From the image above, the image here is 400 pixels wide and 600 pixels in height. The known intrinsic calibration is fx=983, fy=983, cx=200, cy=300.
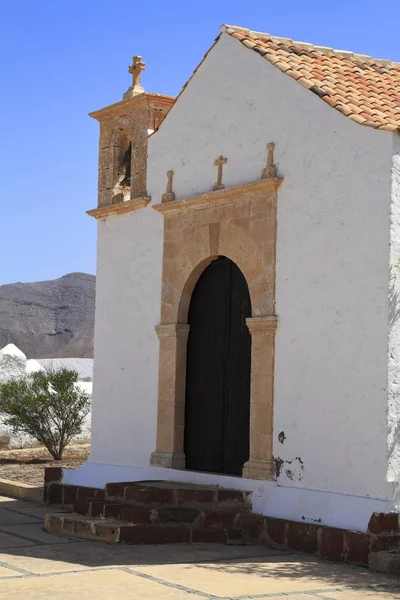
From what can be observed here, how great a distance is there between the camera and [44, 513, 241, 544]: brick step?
880cm

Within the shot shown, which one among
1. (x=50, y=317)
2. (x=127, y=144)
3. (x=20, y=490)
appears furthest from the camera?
(x=50, y=317)

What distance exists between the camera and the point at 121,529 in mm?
8766

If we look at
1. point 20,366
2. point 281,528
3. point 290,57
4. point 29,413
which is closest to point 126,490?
point 281,528

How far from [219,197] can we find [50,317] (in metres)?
45.9

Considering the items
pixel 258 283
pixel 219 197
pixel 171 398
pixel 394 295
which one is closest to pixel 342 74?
pixel 219 197

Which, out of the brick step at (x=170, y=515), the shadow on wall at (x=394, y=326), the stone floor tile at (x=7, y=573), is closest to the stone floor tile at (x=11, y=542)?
the brick step at (x=170, y=515)

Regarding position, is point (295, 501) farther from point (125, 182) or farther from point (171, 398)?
point (125, 182)

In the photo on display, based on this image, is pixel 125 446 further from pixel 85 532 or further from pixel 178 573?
pixel 178 573

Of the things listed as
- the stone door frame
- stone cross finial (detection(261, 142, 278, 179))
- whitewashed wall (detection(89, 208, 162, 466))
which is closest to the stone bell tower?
whitewashed wall (detection(89, 208, 162, 466))

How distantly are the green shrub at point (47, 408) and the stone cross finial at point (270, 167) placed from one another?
7.60m

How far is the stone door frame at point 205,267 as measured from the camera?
9.76 metres

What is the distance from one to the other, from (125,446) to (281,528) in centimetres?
340

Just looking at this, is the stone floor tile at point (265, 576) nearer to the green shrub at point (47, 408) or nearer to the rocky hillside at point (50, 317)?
the green shrub at point (47, 408)

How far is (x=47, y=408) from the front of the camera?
16281 mm
